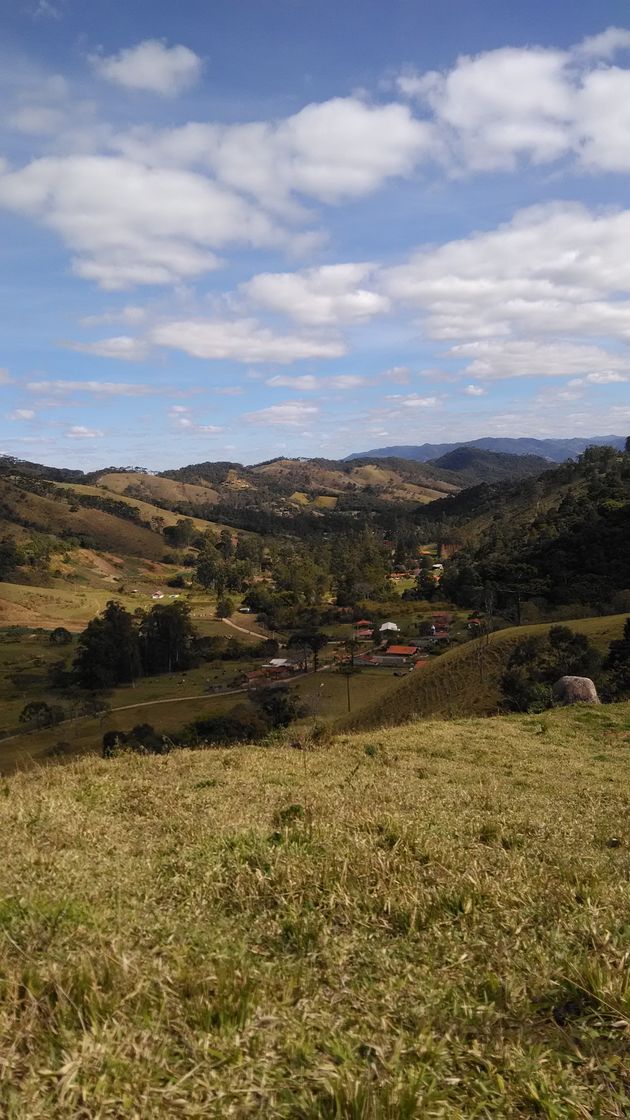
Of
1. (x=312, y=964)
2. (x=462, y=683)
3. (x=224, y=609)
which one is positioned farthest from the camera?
(x=224, y=609)

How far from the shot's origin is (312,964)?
3.42 metres

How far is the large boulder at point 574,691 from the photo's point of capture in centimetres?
2484

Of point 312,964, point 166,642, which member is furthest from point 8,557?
point 312,964

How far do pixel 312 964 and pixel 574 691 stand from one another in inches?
973

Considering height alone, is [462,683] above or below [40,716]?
above

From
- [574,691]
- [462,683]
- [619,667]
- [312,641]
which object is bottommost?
[312,641]

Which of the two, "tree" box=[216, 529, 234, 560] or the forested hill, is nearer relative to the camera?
the forested hill

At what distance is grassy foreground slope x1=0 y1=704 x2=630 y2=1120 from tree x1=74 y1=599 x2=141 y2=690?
6905 cm

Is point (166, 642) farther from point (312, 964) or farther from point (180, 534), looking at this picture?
point (180, 534)

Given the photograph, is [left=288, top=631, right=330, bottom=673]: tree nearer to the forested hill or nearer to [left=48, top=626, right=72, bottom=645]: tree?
the forested hill

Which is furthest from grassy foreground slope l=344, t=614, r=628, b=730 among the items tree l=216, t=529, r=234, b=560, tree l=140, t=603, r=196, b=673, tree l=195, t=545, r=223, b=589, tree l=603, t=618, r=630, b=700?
tree l=216, t=529, r=234, b=560

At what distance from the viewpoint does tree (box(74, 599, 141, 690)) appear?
7069 cm

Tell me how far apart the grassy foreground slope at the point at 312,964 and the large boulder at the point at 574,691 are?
64.8ft

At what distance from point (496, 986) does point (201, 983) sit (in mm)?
1574
